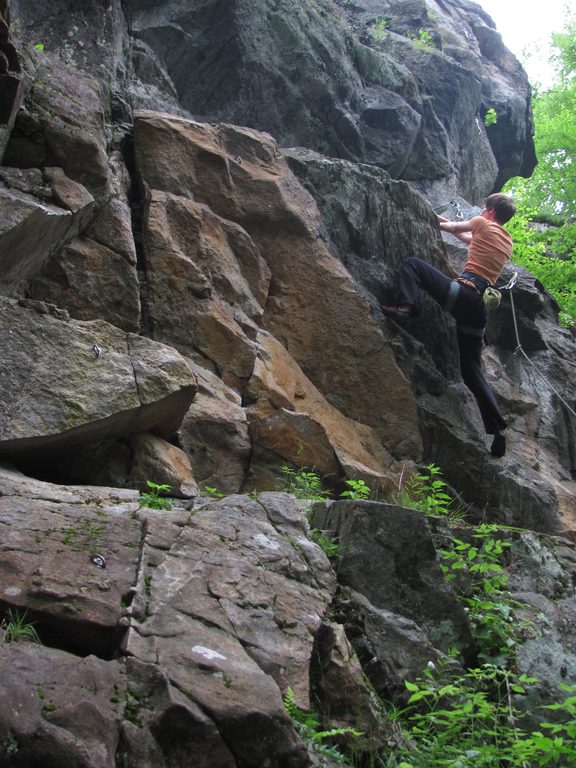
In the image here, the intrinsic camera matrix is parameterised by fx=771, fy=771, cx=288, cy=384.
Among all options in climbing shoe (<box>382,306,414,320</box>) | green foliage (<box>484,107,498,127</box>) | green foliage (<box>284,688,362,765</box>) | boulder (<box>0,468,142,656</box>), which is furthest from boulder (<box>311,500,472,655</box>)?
green foliage (<box>484,107,498,127</box>)

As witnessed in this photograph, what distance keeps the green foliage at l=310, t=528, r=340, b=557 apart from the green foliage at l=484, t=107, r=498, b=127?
44.0ft

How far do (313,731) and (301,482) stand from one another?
3152mm

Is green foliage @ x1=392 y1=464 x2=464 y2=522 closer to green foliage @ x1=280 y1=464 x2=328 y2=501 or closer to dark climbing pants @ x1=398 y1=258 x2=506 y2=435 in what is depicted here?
green foliage @ x1=280 y1=464 x2=328 y2=501

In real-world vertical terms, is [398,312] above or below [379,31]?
below

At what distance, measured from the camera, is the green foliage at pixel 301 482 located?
256 inches

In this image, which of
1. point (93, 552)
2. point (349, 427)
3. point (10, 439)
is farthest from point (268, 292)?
point (93, 552)

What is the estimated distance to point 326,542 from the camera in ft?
16.8

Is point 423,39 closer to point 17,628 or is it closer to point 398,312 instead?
point 398,312

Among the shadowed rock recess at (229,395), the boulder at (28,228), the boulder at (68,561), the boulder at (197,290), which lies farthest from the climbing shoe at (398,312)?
the boulder at (68,561)

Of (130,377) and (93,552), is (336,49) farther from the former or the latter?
(93,552)

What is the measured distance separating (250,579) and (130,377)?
184cm

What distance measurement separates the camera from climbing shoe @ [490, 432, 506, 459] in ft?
29.6

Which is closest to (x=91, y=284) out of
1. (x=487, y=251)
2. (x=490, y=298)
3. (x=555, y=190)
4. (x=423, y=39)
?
(x=490, y=298)

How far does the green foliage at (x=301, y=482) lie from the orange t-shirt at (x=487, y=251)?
152 inches
